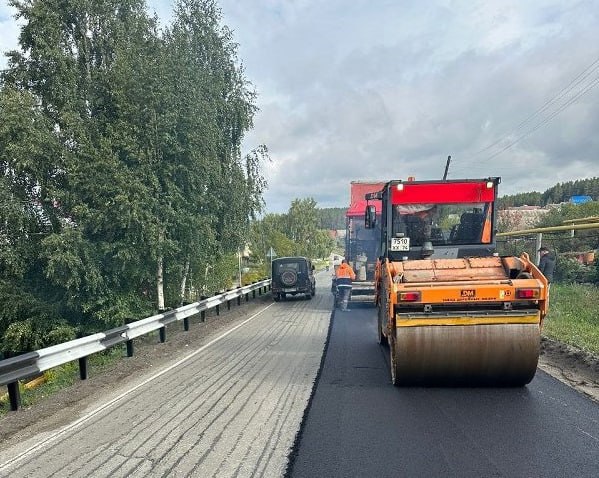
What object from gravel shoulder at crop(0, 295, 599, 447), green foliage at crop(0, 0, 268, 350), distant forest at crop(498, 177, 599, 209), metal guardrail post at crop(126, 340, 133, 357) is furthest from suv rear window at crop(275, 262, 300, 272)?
distant forest at crop(498, 177, 599, 209)

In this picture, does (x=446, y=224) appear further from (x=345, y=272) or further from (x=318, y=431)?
(x=345, y=272)

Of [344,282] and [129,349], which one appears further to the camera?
[344,282]

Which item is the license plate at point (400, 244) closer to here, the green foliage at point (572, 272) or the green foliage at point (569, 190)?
the green foliage at point (572, 272)

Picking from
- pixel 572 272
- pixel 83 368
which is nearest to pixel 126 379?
pixel 83 368

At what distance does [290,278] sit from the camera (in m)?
20.6

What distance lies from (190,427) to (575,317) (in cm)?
1001

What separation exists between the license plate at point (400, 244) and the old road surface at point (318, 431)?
193 centimetres

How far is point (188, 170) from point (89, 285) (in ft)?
16.9

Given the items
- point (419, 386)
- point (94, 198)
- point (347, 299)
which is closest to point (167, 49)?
point (94, 198)

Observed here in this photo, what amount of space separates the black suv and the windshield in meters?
13.0

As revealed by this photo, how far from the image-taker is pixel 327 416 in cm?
512

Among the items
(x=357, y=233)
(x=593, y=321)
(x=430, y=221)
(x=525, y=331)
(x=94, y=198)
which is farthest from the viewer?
(x=357, y=233)

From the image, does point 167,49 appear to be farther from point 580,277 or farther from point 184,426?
point 580,277

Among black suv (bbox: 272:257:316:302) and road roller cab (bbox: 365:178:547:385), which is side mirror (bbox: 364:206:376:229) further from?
black suv (bbox: 272:257:316:302)
